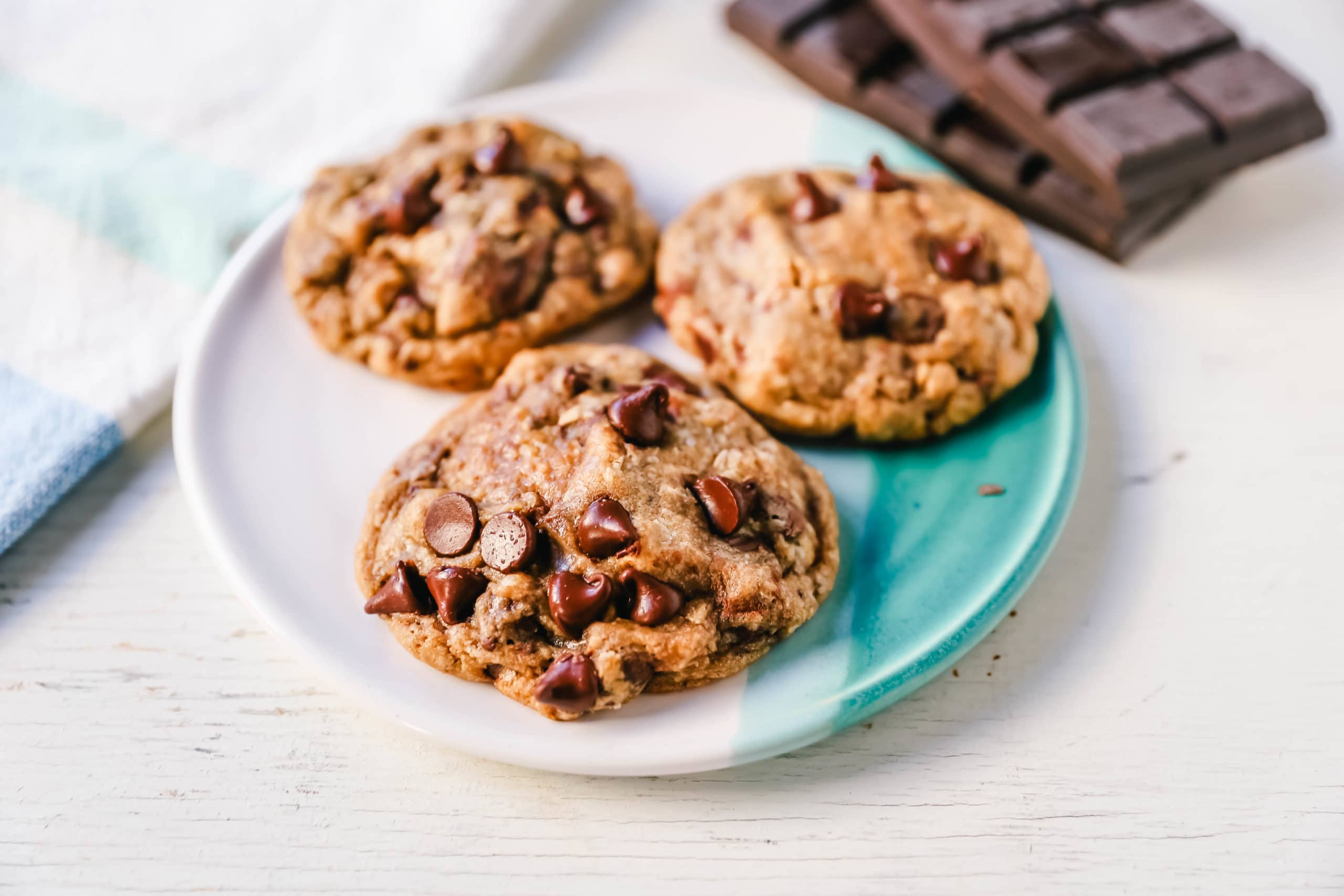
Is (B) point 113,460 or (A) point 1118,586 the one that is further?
(B) point 113,460

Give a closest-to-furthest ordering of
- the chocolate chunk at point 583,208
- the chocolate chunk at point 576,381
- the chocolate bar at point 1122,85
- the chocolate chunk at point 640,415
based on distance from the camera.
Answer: the chocolate chunk at point 640,415, the chocolate chunk at point 576,381, the chocolate chunk at point 583,208, the chocolate bar at point 1122,85

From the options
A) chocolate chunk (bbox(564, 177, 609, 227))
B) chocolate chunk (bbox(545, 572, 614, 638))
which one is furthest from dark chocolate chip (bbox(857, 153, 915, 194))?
chocolate chunk (bbox(545, 572, 614, 638))

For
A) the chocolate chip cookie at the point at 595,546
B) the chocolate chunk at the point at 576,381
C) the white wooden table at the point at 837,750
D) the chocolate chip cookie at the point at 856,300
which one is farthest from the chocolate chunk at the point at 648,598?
the chocolate chip cookie at the point at 856,300

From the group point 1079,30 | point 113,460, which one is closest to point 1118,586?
point 1079,30

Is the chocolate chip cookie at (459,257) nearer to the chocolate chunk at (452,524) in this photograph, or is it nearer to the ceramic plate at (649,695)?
the ceramic plate at (649,695)

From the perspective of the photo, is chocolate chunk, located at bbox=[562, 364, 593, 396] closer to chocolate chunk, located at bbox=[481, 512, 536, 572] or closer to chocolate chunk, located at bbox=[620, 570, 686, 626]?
chocolate chunk, located at bbox=[481, 512, 536, 572]

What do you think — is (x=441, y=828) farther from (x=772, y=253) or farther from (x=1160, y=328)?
(x=1160, y=328)
